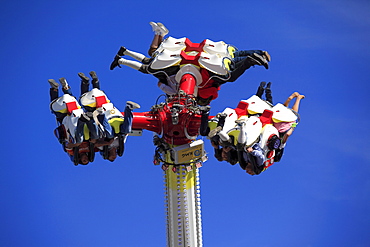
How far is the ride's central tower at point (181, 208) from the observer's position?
37.8m

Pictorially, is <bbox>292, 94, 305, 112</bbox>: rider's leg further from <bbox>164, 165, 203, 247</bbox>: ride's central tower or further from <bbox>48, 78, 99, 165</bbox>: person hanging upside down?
<bbox>48, 78, 99, 165</bbox>: person hanging upside down

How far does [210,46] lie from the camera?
38.6 m

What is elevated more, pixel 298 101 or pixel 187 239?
pixel 298 101

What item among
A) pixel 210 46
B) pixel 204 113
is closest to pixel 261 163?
pixel 204 113

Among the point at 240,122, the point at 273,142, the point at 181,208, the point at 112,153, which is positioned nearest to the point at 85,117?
the point at 112,153

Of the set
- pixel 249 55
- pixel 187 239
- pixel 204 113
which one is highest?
pixel 249 55

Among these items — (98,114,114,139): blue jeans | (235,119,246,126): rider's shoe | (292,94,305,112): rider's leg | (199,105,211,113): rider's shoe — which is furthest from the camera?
(292,94,305,112): rider's leg

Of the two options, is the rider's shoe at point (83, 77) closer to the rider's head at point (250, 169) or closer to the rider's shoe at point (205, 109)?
the rider's shoe at point (205, 109)

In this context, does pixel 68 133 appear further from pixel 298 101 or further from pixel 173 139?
pixel 298 101

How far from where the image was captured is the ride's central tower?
37.8 m

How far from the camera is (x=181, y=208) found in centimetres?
3781

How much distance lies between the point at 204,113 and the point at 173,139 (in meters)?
2.36

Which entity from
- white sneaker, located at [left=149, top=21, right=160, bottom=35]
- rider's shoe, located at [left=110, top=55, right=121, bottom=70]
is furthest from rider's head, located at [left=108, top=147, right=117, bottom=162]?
white sneaker, located at [left=149, top=21, right=160, bottom=35]

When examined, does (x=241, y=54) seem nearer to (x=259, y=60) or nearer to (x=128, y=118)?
(x=259, y=60)
